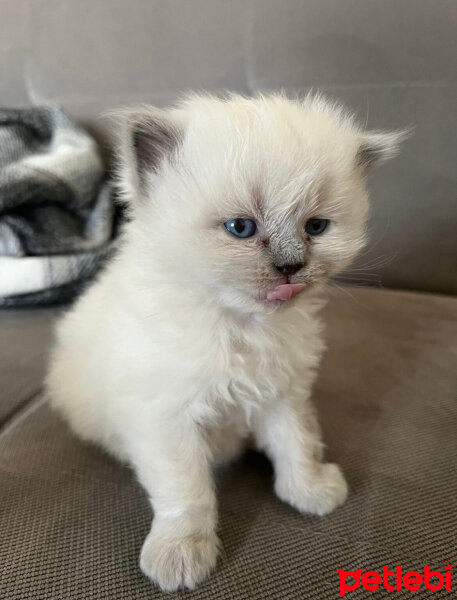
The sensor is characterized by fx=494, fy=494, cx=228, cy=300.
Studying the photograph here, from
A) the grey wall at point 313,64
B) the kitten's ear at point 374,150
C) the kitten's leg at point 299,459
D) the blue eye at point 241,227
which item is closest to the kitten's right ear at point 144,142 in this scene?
the blue eye at point 241,227

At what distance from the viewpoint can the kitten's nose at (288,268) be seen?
625 millimetres

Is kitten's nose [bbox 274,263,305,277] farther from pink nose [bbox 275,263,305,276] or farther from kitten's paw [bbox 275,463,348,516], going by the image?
kitten's paw [bbox 275,463,348,516]

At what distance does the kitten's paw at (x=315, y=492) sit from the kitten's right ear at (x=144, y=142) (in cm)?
51

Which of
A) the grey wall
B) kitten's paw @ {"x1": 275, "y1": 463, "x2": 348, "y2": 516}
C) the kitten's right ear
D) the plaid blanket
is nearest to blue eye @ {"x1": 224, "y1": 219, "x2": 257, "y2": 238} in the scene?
the kitten's right ear

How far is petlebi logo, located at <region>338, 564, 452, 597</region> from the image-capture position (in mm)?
617

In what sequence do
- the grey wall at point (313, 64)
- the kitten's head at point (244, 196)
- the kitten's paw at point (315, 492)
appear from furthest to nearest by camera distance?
the grey wall at point (313, 64), the kitten's paw at point (315, 492), the kitten's head at point (244, 196)

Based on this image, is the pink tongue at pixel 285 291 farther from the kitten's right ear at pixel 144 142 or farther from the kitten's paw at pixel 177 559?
the kitten's paw at pixel 177 559

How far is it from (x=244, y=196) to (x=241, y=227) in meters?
0.04

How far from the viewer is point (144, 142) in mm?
681

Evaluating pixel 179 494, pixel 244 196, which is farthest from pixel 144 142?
pixel 179 494

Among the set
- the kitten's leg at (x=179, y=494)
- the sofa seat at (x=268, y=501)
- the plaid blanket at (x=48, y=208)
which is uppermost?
the plaid blanket at (x=48, y=208)

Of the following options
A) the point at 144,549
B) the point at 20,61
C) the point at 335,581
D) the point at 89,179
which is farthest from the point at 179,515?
the point at 20,61

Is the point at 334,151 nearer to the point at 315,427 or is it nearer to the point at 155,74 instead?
the point at 315,427

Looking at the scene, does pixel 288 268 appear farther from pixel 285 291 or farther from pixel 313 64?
pixel 313 64
